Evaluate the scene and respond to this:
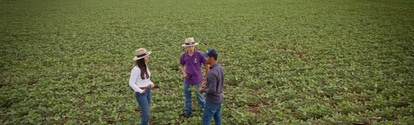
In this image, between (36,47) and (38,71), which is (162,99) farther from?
(36,47)

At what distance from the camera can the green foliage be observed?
20.1 feet

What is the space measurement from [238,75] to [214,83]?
176 inches

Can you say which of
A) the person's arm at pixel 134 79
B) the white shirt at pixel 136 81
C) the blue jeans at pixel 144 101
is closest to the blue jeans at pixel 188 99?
the blue jeans at pixel 144 101

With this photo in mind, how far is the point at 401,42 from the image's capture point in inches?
480

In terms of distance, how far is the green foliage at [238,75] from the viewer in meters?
6.14

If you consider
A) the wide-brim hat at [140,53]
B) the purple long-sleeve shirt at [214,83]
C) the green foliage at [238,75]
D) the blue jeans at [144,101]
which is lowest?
the green foliage at [238,75]

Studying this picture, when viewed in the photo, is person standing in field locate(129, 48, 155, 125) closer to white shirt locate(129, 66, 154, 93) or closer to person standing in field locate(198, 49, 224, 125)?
white shirt locate(129, 66, 154, 93)

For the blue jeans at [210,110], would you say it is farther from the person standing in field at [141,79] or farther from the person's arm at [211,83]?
the person standing in field at [141,79]

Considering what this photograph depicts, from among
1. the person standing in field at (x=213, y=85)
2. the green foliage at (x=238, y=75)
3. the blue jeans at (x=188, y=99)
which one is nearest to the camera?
the person standing in field at (x=213, y=85)

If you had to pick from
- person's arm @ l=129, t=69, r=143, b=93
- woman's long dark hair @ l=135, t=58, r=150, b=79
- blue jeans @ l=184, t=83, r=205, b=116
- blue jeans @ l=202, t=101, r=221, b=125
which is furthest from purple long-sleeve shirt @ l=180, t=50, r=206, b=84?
person's arm @ l=129, t=69, r=143, b=93

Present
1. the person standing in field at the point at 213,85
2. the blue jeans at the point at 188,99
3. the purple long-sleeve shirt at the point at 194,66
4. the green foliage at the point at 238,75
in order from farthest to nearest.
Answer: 1. the green foliage at the point at 238,75
2. the blue jeans at the point at 188,99
3. the purple long-sleeve shirt at the point at 194,66
4. the person standing in field at the point at 213,85

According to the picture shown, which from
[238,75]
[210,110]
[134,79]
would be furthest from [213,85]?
[238,75]

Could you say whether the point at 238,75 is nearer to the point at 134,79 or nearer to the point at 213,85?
the point at 213,85

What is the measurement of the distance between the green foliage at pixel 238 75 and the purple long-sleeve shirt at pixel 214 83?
45.5 inches
